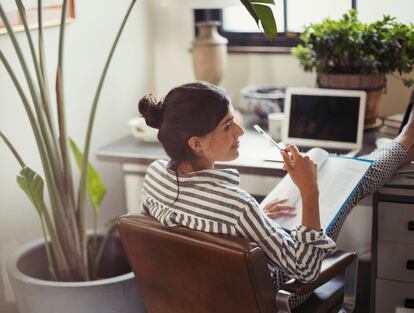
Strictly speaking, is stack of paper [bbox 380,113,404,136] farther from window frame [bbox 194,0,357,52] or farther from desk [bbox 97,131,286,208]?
window frame [bbox 194,0,357,52]

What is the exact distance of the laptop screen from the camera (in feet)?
7.88

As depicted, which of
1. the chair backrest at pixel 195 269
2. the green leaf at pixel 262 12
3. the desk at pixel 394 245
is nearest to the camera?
the chair backrest at pixel 195 269

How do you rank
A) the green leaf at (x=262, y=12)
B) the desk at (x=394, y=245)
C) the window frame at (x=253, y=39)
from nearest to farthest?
1. the green leaf at (x=262, y=12)
2. the desk at (x=394, y=245)
3. the window frame at (x=253, y=39)

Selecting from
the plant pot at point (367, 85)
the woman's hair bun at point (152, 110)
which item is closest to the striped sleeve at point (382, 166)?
the plant pot at point (367, 85)

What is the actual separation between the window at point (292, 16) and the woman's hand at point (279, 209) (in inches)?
43.0

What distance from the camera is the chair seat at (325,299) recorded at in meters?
1.83

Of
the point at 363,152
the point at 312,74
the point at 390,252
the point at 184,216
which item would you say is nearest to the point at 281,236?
the point at 184,216

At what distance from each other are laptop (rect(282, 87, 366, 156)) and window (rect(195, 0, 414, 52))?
465 mm

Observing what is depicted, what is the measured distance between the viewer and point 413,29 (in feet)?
7.86

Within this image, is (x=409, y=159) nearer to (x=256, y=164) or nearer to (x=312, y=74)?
(x=256, y=164)

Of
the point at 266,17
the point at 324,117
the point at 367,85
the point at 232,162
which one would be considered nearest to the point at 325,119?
the point at 324,117

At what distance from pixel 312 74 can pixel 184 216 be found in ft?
4.43

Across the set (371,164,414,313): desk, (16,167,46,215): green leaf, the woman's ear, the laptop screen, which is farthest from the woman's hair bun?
the laptop screen

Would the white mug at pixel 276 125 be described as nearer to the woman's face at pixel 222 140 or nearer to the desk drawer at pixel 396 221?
the desk drawer at pixel 396 221
